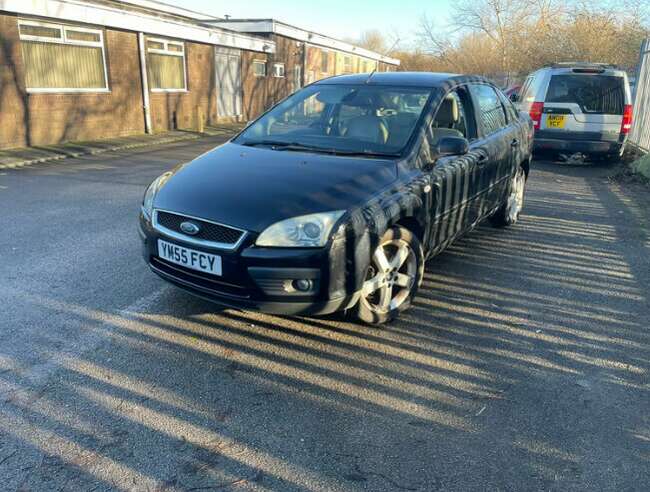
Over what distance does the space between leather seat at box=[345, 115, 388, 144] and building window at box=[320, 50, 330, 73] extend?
29725 mm

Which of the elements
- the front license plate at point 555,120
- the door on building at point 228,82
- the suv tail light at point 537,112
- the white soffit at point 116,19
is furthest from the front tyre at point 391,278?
the door on building at point 228,82

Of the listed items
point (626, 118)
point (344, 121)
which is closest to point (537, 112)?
point (626, 118)

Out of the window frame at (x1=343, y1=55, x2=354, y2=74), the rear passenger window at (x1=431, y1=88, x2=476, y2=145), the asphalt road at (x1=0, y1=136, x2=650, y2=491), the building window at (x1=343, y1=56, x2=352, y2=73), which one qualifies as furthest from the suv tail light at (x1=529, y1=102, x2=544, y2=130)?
the building window at (x1=343, y1=56, x2=352, y2=73)

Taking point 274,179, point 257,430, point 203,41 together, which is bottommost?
point 257,430

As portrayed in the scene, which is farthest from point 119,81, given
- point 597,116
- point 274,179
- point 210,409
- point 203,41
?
point 210,409

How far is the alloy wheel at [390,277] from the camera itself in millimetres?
3504

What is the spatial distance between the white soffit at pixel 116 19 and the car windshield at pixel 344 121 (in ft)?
31.3

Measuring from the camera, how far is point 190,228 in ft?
10.6

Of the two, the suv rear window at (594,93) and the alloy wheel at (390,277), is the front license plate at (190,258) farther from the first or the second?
the suv rear window at (594,93)

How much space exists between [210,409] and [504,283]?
9.50 feet

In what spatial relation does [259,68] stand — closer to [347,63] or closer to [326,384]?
[347,63]

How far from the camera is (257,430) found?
102 inches

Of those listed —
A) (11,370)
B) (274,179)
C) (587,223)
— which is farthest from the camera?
(587,223)

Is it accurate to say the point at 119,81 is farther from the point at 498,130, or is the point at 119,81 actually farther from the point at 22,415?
the point at 22,415
